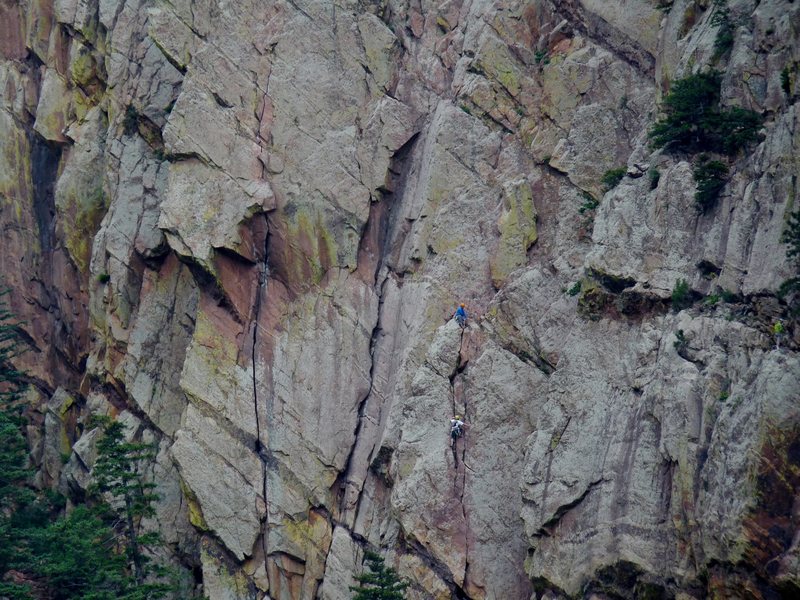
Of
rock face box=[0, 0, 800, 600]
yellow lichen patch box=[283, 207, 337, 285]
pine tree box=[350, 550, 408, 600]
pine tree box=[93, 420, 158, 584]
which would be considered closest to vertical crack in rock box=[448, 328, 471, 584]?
rock face box=[0, 0, 800, 600]

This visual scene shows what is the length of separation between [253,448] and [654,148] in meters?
20.3

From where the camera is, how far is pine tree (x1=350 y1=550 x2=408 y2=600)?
119 feet

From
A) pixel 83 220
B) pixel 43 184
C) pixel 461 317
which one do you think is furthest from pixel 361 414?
pixel 43 184

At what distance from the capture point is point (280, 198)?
45688mm

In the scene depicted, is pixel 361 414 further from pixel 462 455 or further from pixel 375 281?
Result: pixel 462 455

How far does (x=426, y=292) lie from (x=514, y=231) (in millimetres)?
4390

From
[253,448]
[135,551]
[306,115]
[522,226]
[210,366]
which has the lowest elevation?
[135,551]

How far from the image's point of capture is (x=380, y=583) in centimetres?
3650

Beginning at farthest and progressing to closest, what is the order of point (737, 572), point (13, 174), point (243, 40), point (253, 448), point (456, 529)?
point (13, 174)
point (243, 40)
point (253, 448)
point (456, 529)
point (737, 572)

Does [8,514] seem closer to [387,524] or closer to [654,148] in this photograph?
[387,524]

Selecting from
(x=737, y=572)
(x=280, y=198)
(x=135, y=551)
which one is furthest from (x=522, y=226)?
(x=135, y=551)

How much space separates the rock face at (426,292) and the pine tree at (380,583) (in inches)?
66.4

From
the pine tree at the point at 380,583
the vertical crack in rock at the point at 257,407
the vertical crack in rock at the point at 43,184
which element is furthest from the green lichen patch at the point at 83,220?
the pine tree at the point at 380,583

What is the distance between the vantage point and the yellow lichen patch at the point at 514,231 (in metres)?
42.4
